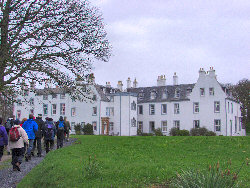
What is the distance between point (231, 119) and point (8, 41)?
44320 millimetres

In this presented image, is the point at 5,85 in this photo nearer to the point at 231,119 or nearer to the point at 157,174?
the point at 157,174

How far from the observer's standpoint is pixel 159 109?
57.8 meters

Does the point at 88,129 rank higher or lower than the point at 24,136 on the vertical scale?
lower

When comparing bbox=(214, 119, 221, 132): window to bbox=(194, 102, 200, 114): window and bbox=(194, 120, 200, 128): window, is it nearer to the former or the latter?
bbox=(194, 120, 200, 128): window

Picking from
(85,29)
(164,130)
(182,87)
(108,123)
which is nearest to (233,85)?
(182,87)

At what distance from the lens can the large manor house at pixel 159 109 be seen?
51.9m

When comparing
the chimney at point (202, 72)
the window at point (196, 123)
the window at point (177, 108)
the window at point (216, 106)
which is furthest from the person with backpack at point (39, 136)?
the window at point (177, 108)

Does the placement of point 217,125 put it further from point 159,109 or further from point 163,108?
point 159,109

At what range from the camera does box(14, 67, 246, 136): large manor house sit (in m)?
51.9

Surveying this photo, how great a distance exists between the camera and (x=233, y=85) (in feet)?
228

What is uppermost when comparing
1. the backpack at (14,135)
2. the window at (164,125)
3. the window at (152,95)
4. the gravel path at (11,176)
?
the window at (152,95)

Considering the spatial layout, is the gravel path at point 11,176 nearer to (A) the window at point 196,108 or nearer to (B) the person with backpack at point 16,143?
(B) the person with backpack at point 16,143

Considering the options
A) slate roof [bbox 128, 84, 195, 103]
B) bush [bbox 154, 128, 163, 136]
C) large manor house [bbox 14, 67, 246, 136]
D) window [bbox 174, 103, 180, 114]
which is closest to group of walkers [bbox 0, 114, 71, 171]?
large manor house [bbox 14, 67, 246, 136]

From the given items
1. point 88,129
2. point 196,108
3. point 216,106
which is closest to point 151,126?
point 196,108
